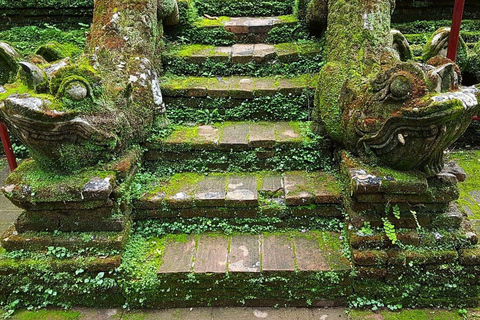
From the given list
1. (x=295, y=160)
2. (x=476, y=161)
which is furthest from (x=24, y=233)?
(x=476, y=161)

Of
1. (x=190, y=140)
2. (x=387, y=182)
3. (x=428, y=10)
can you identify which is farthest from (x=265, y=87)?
(x=428, y=10)

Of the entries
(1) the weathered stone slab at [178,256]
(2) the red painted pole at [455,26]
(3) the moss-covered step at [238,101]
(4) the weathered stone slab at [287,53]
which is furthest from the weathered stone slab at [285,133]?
(2) the red painted pole at [455,26]

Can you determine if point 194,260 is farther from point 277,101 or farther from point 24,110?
point 277,101

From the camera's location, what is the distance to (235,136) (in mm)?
3334

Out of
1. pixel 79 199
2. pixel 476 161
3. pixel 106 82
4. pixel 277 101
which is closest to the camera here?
pixel 79 199

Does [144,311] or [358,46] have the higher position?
[358,46]

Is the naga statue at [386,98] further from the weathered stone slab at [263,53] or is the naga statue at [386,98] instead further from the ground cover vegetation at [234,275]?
the weathered stone slab at [263,53]

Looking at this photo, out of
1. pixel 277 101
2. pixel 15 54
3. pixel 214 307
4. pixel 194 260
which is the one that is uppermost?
pixel 15 54

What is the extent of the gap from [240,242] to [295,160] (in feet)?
2.86

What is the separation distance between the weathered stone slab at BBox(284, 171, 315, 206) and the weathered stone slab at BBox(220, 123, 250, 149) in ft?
1.51

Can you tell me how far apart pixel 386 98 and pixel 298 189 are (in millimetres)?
Answer: 926

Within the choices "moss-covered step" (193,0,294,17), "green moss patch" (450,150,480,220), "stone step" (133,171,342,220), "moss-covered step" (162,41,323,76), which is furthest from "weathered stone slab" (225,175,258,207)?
"moss-covered step" (193,0,294,17)

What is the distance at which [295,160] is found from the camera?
323 cm

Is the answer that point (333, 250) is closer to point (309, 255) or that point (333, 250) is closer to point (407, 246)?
point (309, 255)
